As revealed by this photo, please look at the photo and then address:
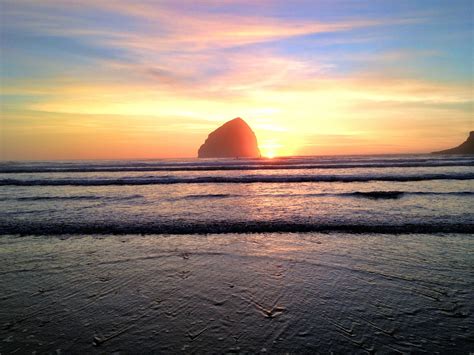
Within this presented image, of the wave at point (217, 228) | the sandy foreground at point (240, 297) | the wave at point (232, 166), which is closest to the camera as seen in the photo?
the sandy foreground at point (240, 297)

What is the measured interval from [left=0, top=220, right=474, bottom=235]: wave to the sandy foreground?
1467 millimetres

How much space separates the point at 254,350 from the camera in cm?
403

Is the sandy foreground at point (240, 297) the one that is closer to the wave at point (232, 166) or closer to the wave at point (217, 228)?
the wave at point (217, 228)

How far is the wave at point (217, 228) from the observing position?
10.7 m

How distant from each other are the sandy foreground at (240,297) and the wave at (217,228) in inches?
57.8

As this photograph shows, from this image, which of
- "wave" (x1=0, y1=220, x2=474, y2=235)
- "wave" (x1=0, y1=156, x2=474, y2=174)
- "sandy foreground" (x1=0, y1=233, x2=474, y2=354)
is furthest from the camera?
"wave" (x1=0, y1=156, x2=474, y2=174)

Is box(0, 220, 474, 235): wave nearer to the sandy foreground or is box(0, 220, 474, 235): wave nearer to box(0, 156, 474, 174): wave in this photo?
the sandy foreground

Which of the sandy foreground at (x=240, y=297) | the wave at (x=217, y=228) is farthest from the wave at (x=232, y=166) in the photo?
the sandy foreground at (x=240, y=297)

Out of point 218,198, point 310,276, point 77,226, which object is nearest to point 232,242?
point 310,276

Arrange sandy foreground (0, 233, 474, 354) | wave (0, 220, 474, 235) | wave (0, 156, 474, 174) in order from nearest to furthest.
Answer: sandy foreground (0, 233, 474, 354) → wave (0, 220, 474, 235) → wave (0, 156, 474, 174)

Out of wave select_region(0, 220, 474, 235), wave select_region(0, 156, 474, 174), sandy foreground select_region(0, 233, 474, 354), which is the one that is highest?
wave select_region(0, 156, 474, 174)

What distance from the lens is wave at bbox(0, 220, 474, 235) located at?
10664 millimetres

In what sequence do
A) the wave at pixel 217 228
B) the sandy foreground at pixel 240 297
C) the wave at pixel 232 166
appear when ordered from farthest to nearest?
the wave at pixel 232 166 → the wave at pixel 217 228 → the sandy foreground at pixel 240 297

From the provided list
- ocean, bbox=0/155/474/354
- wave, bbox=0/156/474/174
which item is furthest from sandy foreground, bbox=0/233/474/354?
wave, bbox=0/156/474/174
